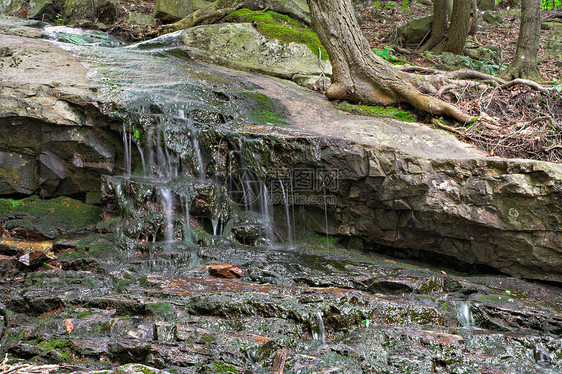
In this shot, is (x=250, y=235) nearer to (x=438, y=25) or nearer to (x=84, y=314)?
(x=84, y=314)

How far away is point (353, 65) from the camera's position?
8.45 meters

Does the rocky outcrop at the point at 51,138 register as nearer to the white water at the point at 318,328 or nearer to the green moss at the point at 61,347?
the green moss at the point at 61,347

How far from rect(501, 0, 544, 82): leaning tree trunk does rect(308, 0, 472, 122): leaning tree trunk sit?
90.6 inches

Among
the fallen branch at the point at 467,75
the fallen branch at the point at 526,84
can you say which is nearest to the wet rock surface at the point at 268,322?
the fallen branch at the point at 526,84

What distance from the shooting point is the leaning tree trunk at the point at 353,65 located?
834cm

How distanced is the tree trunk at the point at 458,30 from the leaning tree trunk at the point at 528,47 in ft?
7.07

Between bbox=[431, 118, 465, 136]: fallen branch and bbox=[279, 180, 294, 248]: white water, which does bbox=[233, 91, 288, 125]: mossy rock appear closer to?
bbox=[279, 180, 294, 248]: white water

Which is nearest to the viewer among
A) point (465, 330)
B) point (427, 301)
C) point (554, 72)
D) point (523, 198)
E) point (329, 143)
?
point (465, 330)

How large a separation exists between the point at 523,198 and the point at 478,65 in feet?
22.4

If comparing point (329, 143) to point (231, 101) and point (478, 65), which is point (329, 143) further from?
point (478, 65)

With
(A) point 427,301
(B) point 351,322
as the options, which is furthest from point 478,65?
(B) point 351,322

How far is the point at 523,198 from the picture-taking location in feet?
18.6

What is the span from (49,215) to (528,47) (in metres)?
9.75

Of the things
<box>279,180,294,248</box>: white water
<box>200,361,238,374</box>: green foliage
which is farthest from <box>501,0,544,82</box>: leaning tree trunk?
<box>200,361,238,374</box>: green foliage
